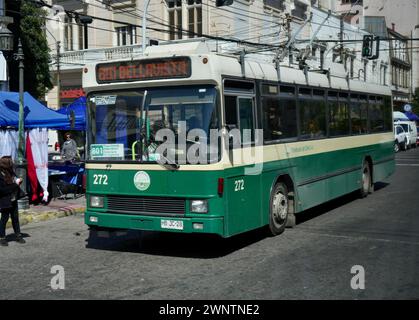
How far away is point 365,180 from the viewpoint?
48.6ft

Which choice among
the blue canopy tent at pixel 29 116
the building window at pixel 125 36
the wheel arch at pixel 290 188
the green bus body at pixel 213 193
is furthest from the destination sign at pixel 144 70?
the building window at pixel 125 36

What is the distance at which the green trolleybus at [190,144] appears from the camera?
7.95 metres

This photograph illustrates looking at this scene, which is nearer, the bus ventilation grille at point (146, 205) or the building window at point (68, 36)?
the bus ventilation grille at point (146, 205)

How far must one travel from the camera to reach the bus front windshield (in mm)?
7988

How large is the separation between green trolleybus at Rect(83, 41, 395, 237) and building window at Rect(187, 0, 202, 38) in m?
23.3

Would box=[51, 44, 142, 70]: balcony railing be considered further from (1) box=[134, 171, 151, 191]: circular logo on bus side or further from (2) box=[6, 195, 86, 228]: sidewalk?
(1) box=[134, 171, 151, 191]: circular logo on bus side

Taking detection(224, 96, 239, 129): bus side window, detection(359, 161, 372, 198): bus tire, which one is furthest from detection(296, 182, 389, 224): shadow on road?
detection(224, 96, 239, 129): bus side window

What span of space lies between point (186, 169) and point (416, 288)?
11.0 feet

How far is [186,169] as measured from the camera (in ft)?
26.2

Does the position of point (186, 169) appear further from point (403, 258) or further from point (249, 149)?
point (403, 258)

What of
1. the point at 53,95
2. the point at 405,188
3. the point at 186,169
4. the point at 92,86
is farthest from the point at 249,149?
the point at 53,95

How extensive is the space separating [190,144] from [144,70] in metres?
1.31

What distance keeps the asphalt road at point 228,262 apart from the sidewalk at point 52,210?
23.2 inches

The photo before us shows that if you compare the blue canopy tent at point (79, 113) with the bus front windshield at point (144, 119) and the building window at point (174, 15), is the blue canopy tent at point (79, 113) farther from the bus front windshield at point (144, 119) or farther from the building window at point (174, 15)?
the building window at point (174, 15)
